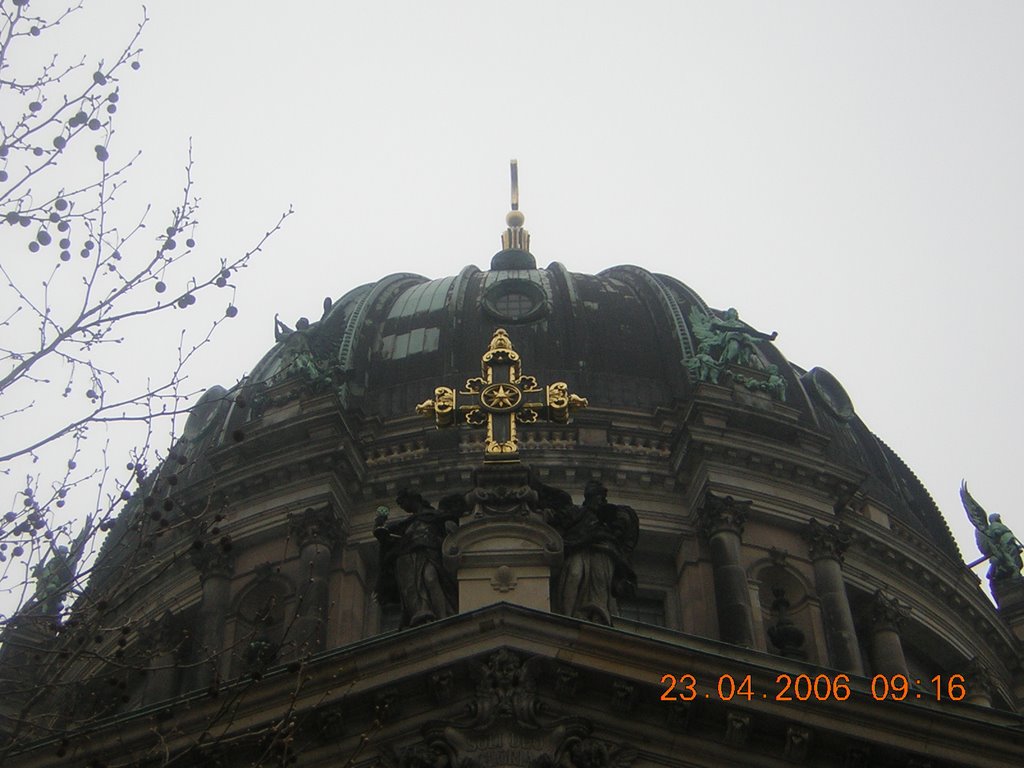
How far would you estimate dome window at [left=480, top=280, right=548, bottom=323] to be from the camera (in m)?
35.3

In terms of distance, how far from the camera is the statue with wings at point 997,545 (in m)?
37.7

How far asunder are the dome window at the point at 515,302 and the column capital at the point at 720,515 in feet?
24.0

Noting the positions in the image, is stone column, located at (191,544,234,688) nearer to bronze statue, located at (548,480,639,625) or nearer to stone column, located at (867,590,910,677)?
stone column, located at (867,590,910,677)

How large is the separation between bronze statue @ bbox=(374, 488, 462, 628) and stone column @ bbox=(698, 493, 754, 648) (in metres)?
10.3

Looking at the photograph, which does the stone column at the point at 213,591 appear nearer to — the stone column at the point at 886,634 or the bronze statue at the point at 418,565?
the bronze statue at the point at 418,565

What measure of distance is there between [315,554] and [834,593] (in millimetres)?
9421

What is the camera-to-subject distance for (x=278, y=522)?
99.3ft

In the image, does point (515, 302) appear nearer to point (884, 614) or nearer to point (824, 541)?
point (824, 541)

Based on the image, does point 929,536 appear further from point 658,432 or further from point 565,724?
point 565,724

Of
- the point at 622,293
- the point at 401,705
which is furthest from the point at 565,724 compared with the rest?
the point at 622,293

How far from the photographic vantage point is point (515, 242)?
143ft

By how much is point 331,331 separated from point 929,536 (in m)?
13.7

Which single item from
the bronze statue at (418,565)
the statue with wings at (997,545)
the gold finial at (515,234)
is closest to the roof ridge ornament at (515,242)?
the gold finial at (515,234)
